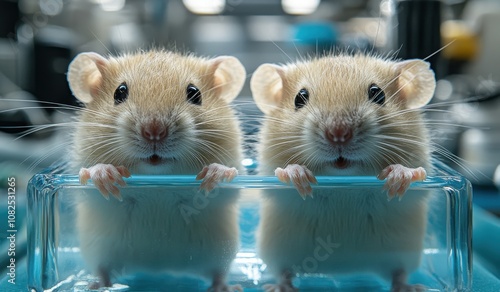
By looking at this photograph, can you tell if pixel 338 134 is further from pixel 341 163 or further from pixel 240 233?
pixel 240 233

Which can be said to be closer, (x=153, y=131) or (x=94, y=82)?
(x=153, y=131)

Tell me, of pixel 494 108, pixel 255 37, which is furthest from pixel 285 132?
pixel 255 37

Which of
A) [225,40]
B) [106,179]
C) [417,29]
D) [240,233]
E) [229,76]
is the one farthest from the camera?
[225,40]

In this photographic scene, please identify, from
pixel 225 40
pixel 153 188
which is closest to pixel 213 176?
pixel 153 188

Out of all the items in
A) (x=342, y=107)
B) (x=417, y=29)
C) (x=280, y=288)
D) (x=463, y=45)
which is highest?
(x=463, y=45)

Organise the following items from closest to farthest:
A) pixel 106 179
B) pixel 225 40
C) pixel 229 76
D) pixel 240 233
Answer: pixel 106 179, pixel 240 233, pixel 229 76, pixel 225 40

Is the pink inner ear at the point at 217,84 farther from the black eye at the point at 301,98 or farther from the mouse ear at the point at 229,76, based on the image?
the black eye at the point at 301,98

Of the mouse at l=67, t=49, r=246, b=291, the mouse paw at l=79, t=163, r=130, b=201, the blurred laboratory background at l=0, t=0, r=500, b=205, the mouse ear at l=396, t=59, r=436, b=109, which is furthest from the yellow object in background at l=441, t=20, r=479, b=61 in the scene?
the mouse paw at l=79, t=163, r=130, b=201
